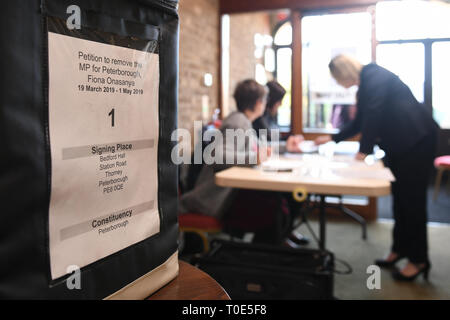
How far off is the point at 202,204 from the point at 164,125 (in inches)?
77.4

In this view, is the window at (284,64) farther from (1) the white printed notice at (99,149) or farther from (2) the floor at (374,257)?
(1) the white printed notice at (99,149)

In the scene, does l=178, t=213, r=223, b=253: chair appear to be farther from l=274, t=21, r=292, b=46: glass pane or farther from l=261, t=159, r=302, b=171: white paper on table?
l=274, t=21, r=292, b=46: glass pane

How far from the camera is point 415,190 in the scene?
2703 mm

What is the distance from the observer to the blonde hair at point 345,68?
288 cm

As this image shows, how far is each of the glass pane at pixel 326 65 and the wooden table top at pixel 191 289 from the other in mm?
4041

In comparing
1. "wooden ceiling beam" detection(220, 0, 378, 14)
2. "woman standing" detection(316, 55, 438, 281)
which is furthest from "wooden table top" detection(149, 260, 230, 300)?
"wooden ceiling beam" detection(220, 0, 378, 14)

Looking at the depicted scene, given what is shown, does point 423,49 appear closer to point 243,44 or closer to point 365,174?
point 243,44

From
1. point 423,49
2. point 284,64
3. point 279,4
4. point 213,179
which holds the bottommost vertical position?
point 213,179

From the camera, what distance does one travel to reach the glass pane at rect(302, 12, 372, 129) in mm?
4324

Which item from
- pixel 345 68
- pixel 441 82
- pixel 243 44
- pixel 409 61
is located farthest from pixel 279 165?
pixel 441 82

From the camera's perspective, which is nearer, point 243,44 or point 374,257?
point 374,257

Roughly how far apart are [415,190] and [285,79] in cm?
270

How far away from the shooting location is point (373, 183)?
1923 millimetres
